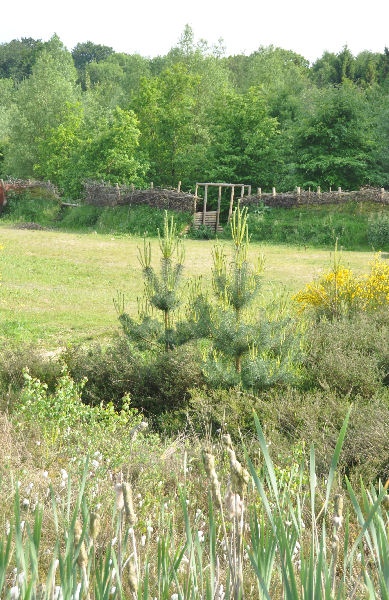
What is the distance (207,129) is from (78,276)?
86.4 feet

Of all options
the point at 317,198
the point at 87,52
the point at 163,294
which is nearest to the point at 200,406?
the point at 163,294

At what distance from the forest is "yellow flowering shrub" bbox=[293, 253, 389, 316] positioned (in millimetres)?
22714

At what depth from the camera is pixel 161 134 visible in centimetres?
4003

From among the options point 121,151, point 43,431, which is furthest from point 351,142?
point 43,431

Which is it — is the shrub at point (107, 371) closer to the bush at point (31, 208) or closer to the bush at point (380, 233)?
the bush at point (380, 233)

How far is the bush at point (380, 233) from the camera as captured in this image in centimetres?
2331

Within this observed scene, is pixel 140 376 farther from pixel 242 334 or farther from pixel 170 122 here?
pixel 170 122

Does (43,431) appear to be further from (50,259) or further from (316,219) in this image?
(316,219)

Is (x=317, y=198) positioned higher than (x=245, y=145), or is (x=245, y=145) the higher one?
(x=245, y=145)

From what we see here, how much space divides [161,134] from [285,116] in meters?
7.90

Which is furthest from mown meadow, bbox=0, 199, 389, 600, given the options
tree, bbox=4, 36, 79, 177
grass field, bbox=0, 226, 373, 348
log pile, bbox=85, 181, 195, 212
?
tree, bbox=4, 36, 79, 177

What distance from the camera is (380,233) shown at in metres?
23.4

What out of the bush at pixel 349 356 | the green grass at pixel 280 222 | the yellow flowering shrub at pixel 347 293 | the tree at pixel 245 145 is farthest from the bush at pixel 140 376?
the tree at pixel 245 145

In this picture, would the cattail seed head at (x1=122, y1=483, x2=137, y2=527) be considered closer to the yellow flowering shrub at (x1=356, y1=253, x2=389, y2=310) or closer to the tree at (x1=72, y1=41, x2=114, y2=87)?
the yellow flowering shrub at (x1=356, y1=253, x2=389, y2=310)
